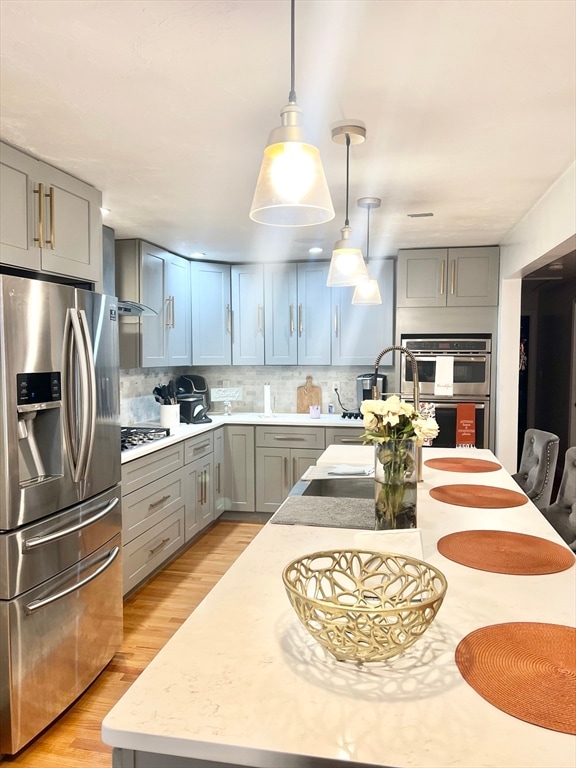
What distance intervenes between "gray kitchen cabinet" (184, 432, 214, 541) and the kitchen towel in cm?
185

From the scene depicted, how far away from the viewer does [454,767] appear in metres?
0.75

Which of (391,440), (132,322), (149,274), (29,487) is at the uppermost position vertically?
(149,274)

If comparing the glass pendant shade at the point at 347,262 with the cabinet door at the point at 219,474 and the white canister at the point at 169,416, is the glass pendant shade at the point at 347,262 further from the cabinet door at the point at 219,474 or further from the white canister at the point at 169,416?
the cabinet door at the point at 219,474

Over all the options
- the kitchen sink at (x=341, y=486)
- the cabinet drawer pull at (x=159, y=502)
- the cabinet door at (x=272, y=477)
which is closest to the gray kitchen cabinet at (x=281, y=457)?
the cabinet door at (x=272, y=477)

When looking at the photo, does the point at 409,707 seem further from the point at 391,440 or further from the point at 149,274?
the point at 149,274

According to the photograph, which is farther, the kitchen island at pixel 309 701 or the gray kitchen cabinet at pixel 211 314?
the gray kitchen cabinet at pixel 211 314

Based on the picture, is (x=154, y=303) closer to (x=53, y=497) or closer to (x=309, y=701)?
(x=53, y=497)

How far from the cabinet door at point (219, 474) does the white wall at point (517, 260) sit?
2226 mm

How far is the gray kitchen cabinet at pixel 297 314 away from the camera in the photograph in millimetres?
4887

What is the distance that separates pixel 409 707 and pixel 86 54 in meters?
1.75

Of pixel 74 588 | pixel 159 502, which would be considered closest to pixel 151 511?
pixel 159 502

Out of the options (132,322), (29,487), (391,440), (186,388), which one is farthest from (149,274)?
(391,440)

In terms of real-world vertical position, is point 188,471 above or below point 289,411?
below

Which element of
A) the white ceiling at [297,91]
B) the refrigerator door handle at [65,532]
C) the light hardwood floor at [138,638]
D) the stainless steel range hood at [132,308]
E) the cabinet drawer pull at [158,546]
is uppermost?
the white ceiling at [297,91]
